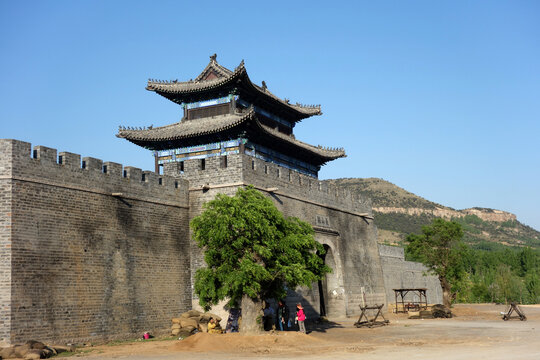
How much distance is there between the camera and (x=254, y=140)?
2369cm

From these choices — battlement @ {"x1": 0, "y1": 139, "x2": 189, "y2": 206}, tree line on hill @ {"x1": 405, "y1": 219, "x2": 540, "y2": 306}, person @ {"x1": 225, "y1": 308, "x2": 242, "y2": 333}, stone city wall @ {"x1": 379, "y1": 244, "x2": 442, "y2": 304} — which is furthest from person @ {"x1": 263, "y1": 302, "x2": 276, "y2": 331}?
stone city wall @ {"x1": 379, "y1": 244, "x2": 442, "y2": 304}

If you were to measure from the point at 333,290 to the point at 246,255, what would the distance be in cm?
966

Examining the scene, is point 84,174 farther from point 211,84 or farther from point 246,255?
point 211,84

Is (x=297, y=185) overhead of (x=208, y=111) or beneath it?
beneath

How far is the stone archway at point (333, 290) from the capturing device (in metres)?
23.7

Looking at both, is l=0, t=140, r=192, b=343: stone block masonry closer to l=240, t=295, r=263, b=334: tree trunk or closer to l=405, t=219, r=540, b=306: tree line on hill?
l=240, t=295, r=263, b=334: tree trunk

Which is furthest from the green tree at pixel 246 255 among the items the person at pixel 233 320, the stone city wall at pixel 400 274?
the stone city wall at pixel 400 274

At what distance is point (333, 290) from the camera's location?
78.4 feet

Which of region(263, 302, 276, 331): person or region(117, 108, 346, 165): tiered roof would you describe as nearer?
region(263, 302, 276, 331): person

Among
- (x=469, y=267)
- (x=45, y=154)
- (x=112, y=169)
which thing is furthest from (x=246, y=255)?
(x=469, y=267)

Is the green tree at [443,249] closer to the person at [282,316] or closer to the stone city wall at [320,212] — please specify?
the stone city wall at [320,212]

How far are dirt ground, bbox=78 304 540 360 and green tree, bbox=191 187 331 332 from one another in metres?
1.19

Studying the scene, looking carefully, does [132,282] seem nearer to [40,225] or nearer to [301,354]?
[40,225]

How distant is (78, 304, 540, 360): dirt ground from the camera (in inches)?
464
